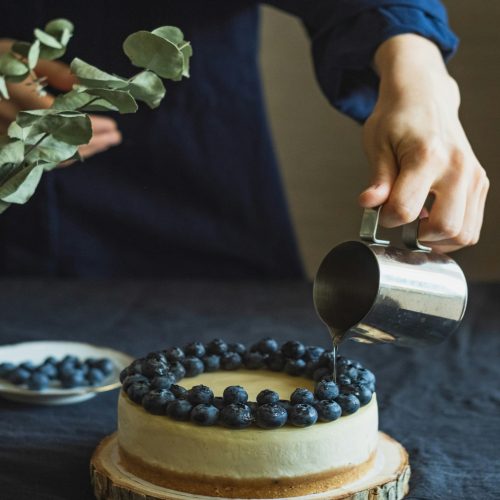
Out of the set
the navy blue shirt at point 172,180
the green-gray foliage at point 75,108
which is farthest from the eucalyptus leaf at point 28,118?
the navy blue shirt at point 172,180

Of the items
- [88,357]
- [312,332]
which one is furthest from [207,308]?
[88,357]

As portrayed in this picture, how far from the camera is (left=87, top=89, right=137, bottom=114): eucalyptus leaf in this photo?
2.20 ft

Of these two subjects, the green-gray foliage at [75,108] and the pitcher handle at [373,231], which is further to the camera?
the pitcher handle at [373,231]

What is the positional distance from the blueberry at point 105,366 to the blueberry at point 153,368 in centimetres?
25

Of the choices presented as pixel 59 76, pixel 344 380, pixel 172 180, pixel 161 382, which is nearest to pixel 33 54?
pixel 161 382

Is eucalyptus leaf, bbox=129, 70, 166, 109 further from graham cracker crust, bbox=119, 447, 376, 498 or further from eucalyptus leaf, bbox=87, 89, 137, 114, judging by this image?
graham cracker crust, bbox=119, 447, 376, 498

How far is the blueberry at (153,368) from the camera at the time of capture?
848 mm

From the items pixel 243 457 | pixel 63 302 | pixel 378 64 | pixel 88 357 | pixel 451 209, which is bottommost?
pixel 63 302

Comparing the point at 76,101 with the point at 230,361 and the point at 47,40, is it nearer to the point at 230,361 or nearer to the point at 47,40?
the point at 47,40

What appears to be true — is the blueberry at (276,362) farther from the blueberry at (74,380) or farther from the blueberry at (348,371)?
the blueberry at (74,380)

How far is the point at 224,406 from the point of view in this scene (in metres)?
0.78

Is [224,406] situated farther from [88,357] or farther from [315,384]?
[88,357]

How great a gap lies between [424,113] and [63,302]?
0.84m

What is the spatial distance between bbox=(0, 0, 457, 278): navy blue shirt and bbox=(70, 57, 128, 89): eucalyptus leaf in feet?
3.52
